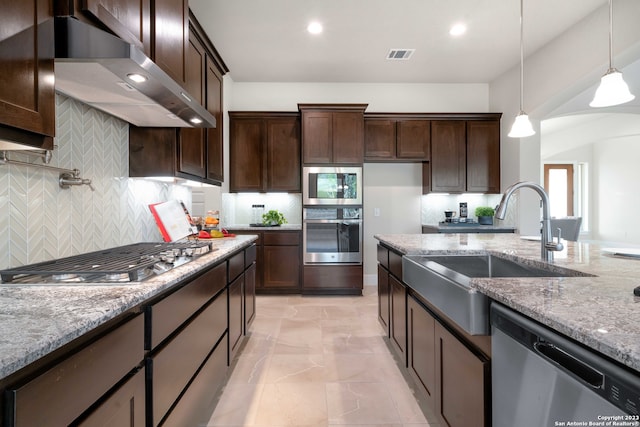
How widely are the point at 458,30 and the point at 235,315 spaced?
3.60m

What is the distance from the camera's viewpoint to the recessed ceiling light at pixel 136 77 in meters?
1.32

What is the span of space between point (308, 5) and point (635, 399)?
339 cm

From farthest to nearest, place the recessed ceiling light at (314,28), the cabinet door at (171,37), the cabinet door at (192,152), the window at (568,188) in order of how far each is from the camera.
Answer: the window at (568,188) → the recessed ceiling light at (314,28) → the cabinet door at (192,152) → the cabinet door at (171,37)

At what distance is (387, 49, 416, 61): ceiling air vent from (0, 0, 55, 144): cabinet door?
11.8ft

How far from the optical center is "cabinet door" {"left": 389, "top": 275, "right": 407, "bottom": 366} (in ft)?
6.81

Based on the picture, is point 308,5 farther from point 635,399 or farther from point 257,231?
point 635,399

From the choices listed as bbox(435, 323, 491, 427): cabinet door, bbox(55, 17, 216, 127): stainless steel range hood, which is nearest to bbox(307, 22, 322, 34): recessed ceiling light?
bbox(55, 17, 216, 127): stainless steel range hood

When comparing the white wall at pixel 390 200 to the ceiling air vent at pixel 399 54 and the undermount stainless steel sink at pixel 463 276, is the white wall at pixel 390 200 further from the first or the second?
the undermount stainless steel sink at pixel 463 276

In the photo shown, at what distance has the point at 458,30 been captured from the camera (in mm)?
3422

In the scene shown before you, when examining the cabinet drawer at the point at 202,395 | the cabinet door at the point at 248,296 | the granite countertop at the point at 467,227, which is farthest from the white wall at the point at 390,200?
the cabinet drawer at the point at 202,395

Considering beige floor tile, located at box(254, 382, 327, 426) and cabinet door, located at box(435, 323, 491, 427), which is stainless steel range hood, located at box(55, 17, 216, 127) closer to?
cabinet door, located at box(435, 323, 491, 427)

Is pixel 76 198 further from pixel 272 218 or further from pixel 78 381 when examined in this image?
pixel 272 218

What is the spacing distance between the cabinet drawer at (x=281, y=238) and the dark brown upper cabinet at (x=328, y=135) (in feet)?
3.24

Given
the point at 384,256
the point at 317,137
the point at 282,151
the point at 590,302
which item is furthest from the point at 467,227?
the point at 590,302
